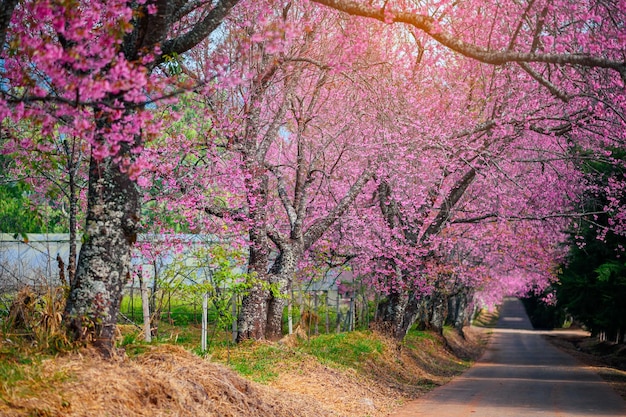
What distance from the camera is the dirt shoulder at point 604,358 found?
24.1 meters

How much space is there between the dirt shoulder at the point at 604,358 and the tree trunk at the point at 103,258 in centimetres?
1431

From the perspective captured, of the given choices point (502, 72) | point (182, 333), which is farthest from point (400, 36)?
point (182, 333)

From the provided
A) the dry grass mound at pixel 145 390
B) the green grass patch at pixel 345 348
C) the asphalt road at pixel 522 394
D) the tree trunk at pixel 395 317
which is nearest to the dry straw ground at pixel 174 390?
the dry grass mound at pixel 145 390

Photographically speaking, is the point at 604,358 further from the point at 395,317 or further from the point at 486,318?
the point at 486,318

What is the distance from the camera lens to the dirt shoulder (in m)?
24.1

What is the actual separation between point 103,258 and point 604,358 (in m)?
33.4

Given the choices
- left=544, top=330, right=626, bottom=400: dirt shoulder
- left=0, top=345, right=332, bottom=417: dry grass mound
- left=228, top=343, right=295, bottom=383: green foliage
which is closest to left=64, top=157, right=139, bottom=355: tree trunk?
left=0, top=345, right=332, bottom=417: dry grass mound

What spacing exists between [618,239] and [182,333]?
15233 millimetres

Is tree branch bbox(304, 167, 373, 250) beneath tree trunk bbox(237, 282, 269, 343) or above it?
above

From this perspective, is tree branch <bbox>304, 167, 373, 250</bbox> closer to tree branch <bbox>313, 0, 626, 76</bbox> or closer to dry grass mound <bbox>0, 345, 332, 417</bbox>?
dry grass mound <bbox>0, 345, 332, 417</bbox>

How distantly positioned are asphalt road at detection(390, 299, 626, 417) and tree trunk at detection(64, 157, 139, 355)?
7662 mm

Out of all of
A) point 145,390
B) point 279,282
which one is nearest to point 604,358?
point 279,282

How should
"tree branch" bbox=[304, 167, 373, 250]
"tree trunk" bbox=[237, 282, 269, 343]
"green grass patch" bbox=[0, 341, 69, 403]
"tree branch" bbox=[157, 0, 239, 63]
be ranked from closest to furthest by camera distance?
"green grass patch" bbox=[0, 341, 69, 403] < "tree branch" bbox=[157, 0, 239, 63] < "tree trunk" bbox=[237, 282, 269, 343] < "tree branch" bbox=[304, 167, 373, 250]

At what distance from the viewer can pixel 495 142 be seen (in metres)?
22.7
